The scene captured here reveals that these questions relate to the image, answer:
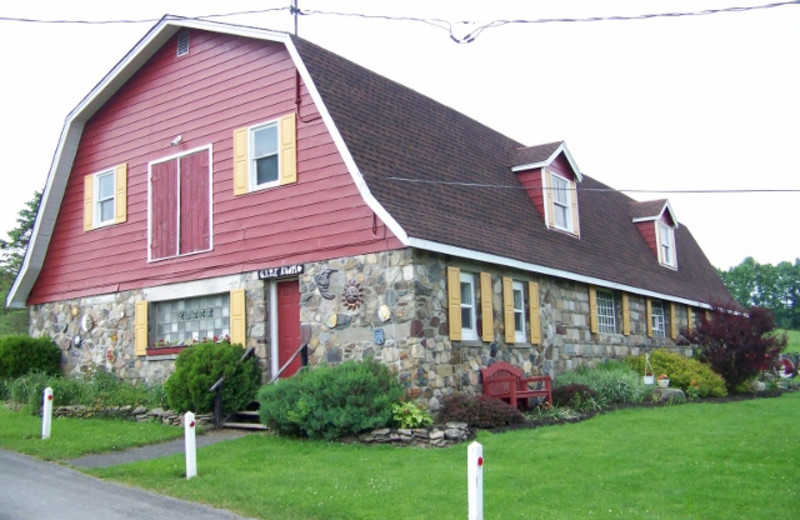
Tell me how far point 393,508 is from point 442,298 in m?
5.93

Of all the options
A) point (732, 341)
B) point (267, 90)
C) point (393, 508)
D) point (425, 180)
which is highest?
point (267, 90)

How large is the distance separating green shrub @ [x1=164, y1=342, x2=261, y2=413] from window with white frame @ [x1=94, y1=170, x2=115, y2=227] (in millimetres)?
5303

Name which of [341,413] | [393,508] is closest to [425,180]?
[341,413]

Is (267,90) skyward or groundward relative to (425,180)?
skyward

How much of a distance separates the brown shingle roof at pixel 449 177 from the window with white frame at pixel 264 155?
147 cm

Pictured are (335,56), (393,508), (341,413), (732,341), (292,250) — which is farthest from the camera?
(732,341)

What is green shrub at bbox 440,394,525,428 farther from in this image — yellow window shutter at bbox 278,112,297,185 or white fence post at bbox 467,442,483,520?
white fence post at bbox 467,442,483,520

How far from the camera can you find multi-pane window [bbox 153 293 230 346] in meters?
16.2

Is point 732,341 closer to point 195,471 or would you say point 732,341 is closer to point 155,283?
point 155,283

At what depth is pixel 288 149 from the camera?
14.8 meters

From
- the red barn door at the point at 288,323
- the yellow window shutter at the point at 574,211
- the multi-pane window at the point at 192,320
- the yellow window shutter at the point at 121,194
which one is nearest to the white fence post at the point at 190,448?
the red barn door at the point at 288,323

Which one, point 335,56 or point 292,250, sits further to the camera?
point 335,56

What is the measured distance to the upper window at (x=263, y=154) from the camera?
14.9m

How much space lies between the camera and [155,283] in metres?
17.1
